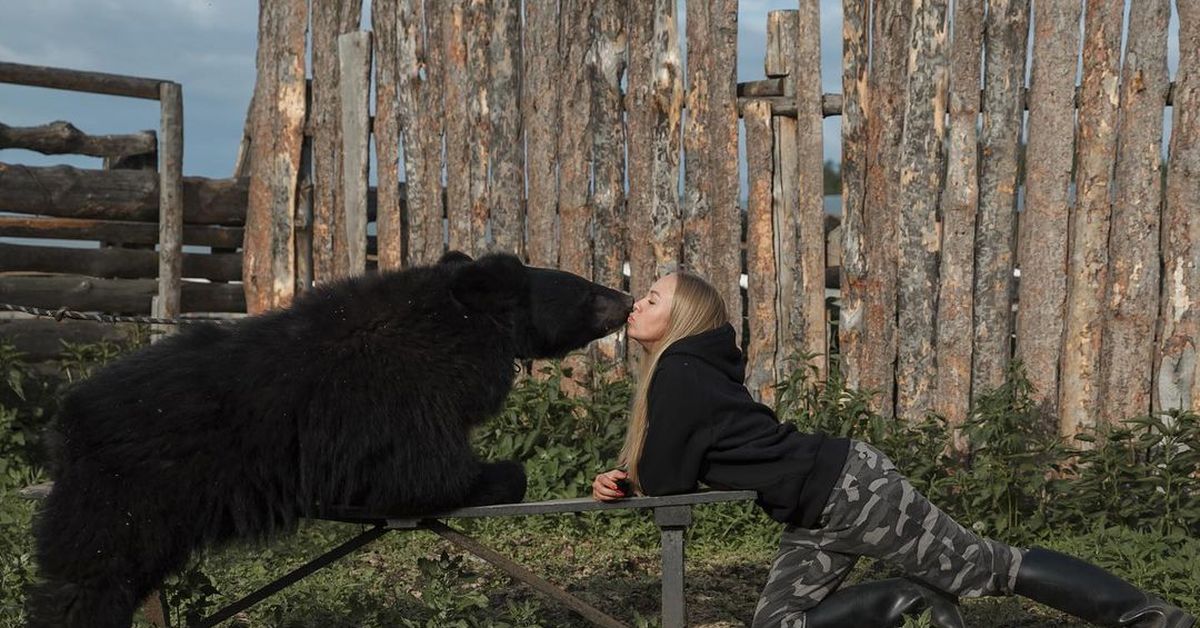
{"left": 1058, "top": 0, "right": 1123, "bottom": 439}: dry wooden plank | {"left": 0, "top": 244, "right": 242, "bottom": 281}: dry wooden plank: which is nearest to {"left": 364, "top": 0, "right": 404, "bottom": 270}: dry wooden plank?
{"left": 0, "top": 244, "right": 242, "bottom": 281}: dry wooden plank

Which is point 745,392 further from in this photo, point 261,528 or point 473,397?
point 261,528

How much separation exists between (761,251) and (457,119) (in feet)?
7.54

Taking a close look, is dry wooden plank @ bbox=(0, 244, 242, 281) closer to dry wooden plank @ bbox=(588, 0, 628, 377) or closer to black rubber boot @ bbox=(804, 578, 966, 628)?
dry wooden plank @ bbox=(588, 0, 628, 377)

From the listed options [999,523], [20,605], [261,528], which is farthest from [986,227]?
[20,605]

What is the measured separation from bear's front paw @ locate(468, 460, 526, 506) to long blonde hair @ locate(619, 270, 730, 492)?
0.38 m

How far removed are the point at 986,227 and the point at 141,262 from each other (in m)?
6.57

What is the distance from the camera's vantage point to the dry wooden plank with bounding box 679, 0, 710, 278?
7766mm

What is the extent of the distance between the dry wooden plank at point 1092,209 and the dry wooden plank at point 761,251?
1.63 metres

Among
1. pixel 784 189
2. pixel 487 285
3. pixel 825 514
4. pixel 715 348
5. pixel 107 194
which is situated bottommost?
pixel 825 514

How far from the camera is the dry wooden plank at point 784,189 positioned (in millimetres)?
7629

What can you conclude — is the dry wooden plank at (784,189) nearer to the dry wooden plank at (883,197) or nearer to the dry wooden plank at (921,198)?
the dry wooden plank at (883,197)

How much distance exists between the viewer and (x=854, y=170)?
729cm

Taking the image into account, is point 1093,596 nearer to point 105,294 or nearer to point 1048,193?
point 1048,193

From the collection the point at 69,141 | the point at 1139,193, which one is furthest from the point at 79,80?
the point at 1139,193
